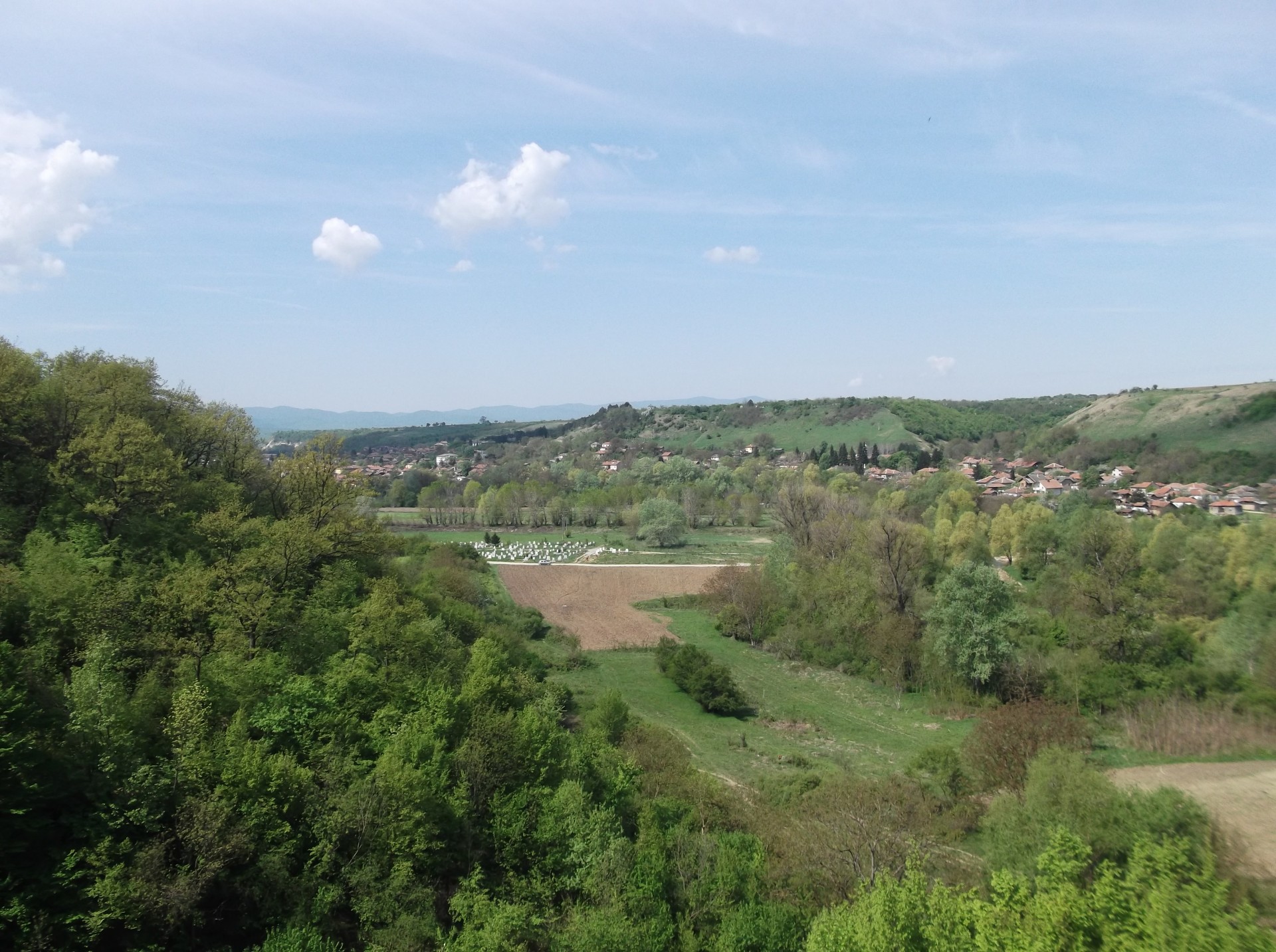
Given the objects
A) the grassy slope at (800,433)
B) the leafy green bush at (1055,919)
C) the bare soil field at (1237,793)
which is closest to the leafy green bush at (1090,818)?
the bare soil field at (1237,793)

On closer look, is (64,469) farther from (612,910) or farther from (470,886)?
(612,910)

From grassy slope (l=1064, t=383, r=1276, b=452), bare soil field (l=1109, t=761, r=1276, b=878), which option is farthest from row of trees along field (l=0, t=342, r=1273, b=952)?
grassy slope (l=1064, t=383, r=1276, b=452)

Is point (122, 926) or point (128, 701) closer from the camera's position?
point (122, 926)

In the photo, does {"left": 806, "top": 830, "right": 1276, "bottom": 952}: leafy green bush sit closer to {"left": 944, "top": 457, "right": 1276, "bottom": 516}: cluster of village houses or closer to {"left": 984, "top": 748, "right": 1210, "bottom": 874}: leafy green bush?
{"left": 984, "top": 748, "right": 1210, "bottom": 874}: leafy green bush

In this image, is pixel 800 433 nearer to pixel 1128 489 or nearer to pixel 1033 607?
pixel 1128 489

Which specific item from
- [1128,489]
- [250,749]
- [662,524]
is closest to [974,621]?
[250,749]

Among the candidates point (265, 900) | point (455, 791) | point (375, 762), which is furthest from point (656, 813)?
point (265, 900)
